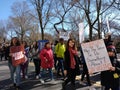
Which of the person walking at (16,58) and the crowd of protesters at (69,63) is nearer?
the crowd of protesters at (69,63)

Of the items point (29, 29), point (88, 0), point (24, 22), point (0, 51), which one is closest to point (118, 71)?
point (88, 0)

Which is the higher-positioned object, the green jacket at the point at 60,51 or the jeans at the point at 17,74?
the green jacket at the point at 60,51

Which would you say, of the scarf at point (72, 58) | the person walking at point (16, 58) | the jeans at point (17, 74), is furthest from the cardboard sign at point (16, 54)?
the scarf at point (72, 58)

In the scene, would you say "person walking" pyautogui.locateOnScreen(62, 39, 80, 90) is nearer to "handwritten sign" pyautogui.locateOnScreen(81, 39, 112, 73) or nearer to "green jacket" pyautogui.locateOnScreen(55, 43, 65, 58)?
"handwritten sign" pyautogui.locateOnScreen(81, 39, 112, 73)

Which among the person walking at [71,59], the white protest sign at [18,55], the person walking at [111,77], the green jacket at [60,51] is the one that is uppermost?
the green jacket at [60,51]

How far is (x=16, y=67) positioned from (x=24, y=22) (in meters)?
69.6

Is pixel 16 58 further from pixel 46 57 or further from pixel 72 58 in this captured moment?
pixel 72 58

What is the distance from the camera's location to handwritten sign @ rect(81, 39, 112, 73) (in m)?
7.26

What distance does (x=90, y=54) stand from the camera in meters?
7.56

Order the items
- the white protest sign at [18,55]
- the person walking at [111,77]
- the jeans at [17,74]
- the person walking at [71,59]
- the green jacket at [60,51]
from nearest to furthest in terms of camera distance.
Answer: the person walking at [111,77]
the person walking at [71,59]
the jeans at [17,74]
the white protest sign at [18,55]
the green jacket at [60,51]

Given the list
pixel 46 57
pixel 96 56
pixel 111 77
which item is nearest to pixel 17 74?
pixel 46 57

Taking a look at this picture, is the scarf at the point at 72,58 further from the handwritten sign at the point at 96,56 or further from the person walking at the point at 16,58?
the person walking at the point at 16,58

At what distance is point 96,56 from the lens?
7.48 meters

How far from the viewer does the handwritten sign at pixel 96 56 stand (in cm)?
726
